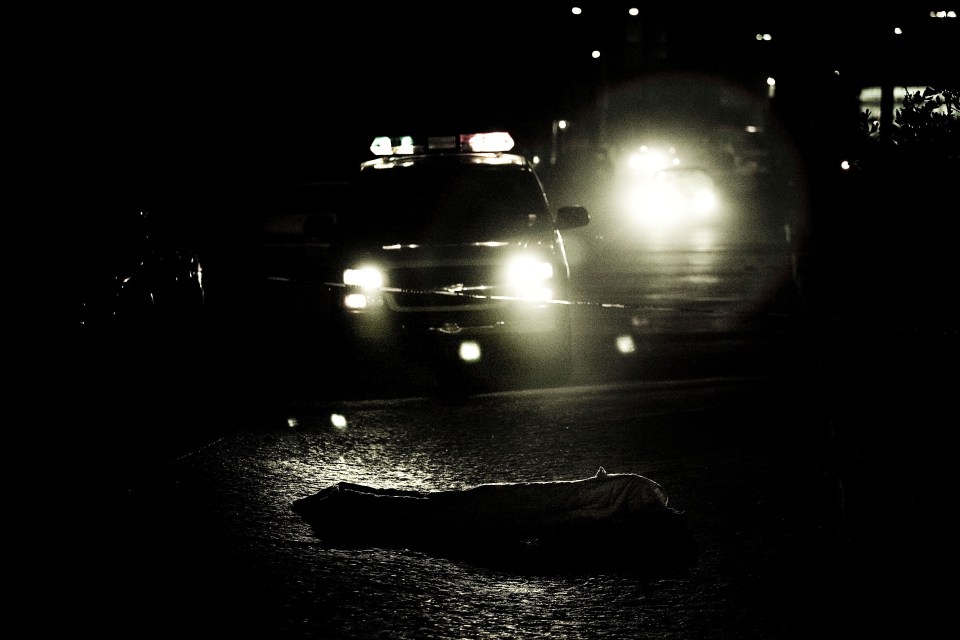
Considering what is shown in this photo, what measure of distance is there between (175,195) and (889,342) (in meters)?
17.2

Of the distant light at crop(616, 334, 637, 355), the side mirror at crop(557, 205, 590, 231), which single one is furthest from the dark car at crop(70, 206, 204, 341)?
the distant light at crop(616, 334, 637, 355)

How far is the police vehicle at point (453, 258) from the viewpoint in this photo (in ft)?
34.4

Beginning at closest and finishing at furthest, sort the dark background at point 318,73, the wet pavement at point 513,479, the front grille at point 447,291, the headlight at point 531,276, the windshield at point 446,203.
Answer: the wet pavement at point 513,479, the front grille at point 447,291, the headlight at point 531,276, the windshield at point 446,203, the dark background at point 318,73

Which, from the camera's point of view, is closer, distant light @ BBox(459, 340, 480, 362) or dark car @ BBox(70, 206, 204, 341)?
dark car @ BBox(70, 206, 204, 341)

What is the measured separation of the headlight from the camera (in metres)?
10.6

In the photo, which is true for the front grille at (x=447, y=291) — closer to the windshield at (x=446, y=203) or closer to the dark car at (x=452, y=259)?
the dark car at (x=452, y=259)

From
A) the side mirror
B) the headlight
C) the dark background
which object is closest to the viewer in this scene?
the headlight

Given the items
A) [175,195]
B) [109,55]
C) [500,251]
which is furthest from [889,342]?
[175,195]

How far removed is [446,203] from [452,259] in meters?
0.97

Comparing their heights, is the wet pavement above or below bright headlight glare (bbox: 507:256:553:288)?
below

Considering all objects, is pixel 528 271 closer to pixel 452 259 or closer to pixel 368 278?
pixel 452 259

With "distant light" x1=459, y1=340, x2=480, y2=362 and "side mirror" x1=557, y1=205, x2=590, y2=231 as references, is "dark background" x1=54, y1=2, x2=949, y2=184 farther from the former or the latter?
"distant light" x1=459, y1=340, x2=480, y2=362

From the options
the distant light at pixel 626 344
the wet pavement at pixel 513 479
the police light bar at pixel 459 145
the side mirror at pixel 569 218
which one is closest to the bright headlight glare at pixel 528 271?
the side mirror at pixel 569 218

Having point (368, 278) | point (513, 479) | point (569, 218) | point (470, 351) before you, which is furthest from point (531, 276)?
point (513, 479)
